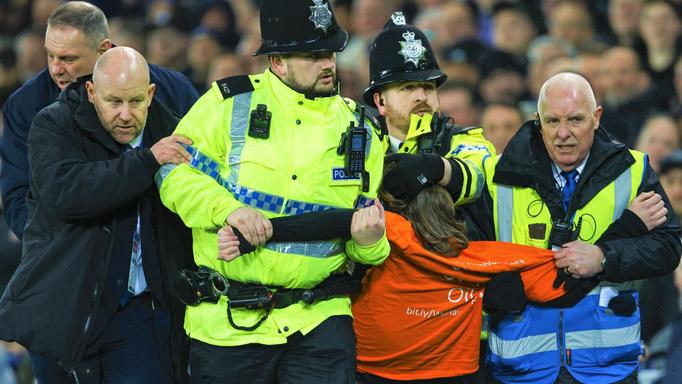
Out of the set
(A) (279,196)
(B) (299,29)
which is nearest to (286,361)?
(A) (279,196)

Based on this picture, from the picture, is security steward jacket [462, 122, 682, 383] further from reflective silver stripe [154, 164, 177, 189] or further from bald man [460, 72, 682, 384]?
reflective silver stripe [154, 164, 177, 189]

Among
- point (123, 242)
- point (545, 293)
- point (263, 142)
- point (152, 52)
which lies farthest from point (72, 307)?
point (152, 52)

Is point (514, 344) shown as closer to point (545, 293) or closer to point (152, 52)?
point (545, 293)

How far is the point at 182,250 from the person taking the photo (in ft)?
17.4

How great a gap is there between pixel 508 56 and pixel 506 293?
14.5 feet

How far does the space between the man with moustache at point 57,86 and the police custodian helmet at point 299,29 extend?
0.86 m

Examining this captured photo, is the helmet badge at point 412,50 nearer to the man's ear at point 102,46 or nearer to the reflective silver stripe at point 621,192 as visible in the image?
the reflective silver stripe at point 621,192

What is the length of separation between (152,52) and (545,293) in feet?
22.3

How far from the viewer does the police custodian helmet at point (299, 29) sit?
198 inches

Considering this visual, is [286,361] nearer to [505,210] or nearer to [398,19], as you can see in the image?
[505,210]

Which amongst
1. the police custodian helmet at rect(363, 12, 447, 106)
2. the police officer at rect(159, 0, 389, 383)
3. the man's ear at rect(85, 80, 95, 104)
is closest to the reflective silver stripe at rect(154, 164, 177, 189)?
the police officer at rect(159, 0, 389, 383)

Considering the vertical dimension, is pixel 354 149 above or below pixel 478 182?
above

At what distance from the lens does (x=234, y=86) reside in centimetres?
504

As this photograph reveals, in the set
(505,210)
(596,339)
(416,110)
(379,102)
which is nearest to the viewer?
(596,339)
